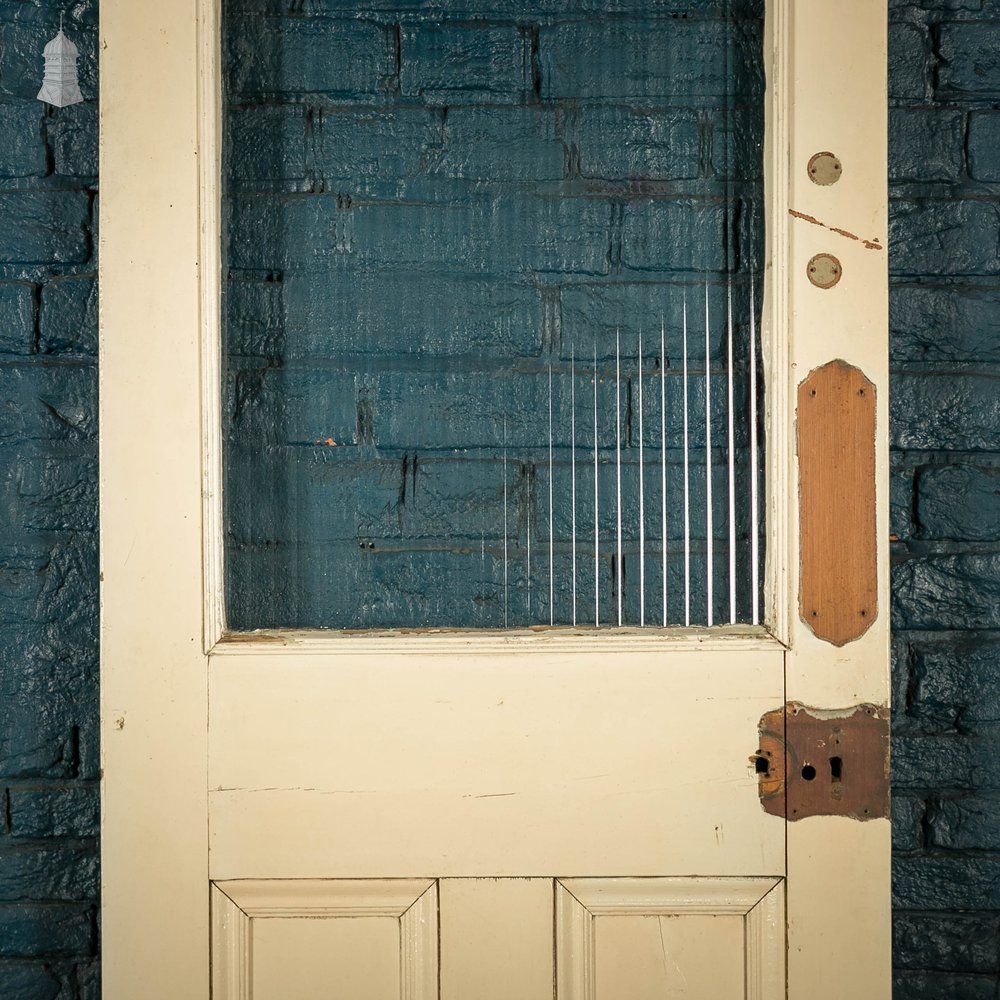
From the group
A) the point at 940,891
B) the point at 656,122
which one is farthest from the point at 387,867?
the point at 656,122

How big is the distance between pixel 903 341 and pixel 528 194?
50cm

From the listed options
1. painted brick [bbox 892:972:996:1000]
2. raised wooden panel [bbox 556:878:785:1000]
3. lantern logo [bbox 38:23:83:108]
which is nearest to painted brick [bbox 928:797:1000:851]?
painted brick [bbox 892:972:996:1000]

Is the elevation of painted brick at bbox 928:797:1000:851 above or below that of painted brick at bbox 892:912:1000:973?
above

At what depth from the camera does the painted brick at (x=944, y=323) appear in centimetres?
113

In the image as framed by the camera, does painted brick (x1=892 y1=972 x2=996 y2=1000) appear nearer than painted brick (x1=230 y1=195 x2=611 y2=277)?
No

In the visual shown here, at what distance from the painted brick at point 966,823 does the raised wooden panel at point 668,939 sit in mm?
307

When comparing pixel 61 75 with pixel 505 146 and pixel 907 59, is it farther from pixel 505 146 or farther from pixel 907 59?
pixel 907 59

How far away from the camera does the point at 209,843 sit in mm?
949

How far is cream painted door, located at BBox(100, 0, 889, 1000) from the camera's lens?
94 cm

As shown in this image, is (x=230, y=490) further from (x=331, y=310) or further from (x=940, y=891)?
(x=940, y=891)

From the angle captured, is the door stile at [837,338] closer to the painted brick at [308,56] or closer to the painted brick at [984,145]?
the painted brick at [984,145]

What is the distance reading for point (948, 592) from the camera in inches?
44.7

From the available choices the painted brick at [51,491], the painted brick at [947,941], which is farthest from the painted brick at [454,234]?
the painted brick at [947,941]

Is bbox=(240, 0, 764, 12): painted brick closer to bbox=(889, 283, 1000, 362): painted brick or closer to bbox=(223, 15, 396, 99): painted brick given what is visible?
bbox=(223, 15, 396, 99): painted brick
